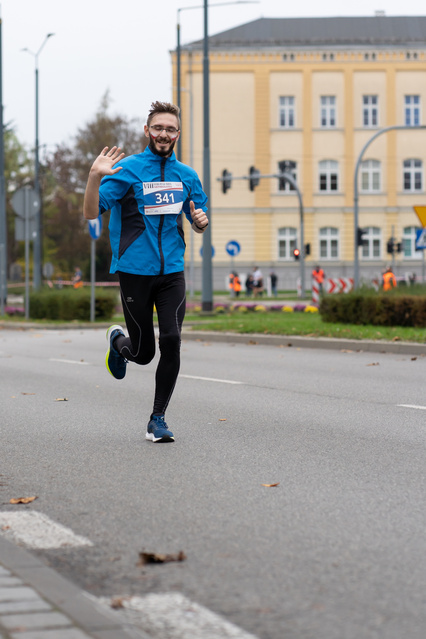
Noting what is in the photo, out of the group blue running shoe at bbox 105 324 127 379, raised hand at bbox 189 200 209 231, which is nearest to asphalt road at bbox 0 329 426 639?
blue running shoe at bbox 105 324 127 379

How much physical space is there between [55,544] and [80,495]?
41.7 inches

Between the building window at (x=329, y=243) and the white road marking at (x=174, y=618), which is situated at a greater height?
the building window at (x=329, y=243)

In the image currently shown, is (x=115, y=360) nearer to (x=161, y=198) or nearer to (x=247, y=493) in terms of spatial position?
(x=161, y=198)

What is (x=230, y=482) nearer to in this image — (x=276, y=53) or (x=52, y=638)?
(x=52, y=638)

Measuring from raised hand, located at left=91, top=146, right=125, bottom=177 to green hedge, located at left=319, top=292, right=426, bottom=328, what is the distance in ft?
42.9

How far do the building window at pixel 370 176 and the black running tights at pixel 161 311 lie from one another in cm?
5763

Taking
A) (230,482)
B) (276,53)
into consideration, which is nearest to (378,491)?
(230,482)

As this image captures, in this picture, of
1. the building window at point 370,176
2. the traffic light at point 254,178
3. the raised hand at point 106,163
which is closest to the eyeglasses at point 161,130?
the raised hand at point 106,163

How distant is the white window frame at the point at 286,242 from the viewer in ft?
208

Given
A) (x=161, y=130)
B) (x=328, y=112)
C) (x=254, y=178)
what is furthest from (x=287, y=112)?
(x=161, y=130)

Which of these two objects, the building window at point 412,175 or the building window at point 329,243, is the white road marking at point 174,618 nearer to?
the building window at point 329,243

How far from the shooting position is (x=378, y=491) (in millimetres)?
5422

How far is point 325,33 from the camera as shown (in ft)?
212

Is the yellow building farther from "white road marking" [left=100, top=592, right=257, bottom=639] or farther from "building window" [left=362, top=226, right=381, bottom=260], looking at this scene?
"white road marking" [left=100, top=592, right=257, bottom=639]
